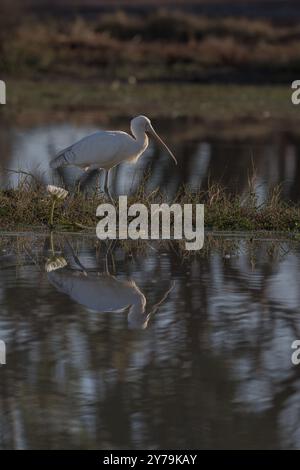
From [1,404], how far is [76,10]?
163ft

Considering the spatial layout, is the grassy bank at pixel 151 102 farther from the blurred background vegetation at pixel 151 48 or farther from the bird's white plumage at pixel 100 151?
the bird's white plumage at pixel 100 151

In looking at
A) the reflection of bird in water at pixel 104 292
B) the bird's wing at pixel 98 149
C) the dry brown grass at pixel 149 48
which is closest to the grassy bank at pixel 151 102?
the dry brown grass at pixel 149 48

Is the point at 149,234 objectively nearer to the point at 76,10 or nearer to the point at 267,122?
the point at 267,122

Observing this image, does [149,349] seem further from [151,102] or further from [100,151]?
[151,102]

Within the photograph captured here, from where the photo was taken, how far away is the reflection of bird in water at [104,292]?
8.38 m

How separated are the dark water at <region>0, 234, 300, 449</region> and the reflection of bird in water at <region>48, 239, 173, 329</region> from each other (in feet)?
0.03

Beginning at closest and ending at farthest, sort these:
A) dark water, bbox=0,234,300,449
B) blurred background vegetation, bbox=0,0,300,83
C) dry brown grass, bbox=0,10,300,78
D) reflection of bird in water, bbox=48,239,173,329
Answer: dark water, bbox=0,234,300,449
reflection of bird in water, bbox=48,239,173,329
blurred background vegetation, bbox=0,0,300,83
dry brown grass, bbox=0,10,300,78

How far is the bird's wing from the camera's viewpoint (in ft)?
40.1

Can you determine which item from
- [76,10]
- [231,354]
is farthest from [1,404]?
[76,10]

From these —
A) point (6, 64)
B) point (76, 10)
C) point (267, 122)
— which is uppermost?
point (76, 10)

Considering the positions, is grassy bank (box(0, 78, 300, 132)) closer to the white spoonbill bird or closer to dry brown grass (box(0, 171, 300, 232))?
the white spoonbill bird

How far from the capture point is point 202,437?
5.90 metres

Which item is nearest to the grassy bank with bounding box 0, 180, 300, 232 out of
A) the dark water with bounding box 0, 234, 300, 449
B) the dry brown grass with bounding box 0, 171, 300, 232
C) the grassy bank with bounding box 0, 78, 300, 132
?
the dry brown grass with bounding box 0, 171, 300, 232

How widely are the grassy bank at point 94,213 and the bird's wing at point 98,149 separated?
0.40 meters
